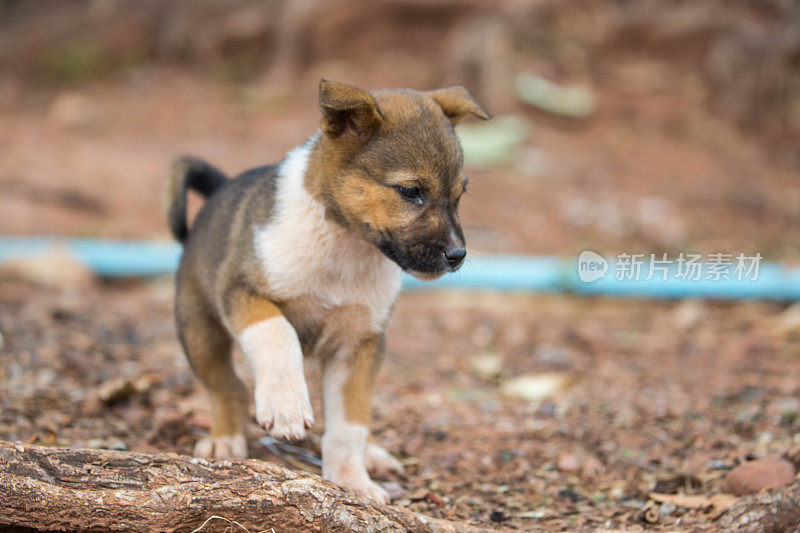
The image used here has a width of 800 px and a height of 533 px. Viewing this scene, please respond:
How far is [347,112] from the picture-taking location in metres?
4.09

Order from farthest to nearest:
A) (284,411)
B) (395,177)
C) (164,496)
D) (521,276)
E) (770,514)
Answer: (521,276) < (395,177) < (284,411) < (770,514) < (164,496)

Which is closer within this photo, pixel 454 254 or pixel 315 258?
pixel 454 254

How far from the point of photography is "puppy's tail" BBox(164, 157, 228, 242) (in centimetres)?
504

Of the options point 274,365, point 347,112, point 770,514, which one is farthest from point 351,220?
point 770,514

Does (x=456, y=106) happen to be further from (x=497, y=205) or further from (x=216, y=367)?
(x=497, y=205)

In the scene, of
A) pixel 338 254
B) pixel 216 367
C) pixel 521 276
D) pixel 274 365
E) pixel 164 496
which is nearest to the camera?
pixel 164 496

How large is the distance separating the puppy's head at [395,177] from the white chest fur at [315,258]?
11cm

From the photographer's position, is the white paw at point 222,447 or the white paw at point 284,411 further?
the white paw at point 222,447

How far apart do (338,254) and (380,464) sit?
1.19 metres

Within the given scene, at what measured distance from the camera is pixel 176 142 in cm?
1226

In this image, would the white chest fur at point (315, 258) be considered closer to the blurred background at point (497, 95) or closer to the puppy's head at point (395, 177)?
the puppy's head at point (395, 177)

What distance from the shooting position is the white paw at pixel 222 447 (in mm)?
4438

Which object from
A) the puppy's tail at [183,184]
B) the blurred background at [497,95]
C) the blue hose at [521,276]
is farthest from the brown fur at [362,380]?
the blurred background at [497,95]

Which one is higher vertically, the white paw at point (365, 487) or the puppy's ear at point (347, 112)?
the puppy's ear at point (347, 112)
